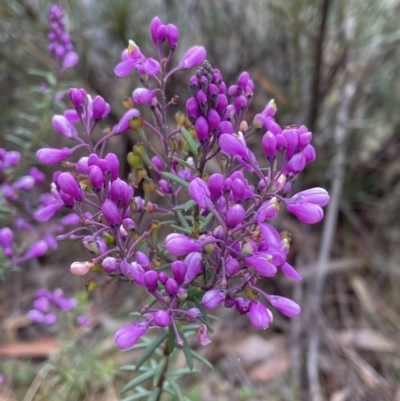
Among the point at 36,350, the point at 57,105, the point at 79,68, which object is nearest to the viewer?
the point at 57,105

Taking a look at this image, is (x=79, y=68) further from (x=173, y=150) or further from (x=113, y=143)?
(x=173, y=150)

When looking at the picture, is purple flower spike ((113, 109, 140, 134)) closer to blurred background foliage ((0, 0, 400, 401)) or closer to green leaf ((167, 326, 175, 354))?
green leaf ((167, 326, 175, 354))

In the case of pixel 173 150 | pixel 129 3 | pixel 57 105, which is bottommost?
pixel 173 150

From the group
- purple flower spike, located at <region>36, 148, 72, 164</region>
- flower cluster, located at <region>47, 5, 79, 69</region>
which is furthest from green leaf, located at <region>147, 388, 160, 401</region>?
flower cluster, located at <region>47, 5, 79, 69</region>

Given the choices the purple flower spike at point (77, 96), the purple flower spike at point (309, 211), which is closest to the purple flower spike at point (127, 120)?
the purple flower spike at point (77, 96)

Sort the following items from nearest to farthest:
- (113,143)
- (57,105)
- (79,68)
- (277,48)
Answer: (57,105) < (79,68) < (277,48) < (113,143)

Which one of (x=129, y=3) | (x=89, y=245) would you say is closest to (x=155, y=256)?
(x=89, y=245)
